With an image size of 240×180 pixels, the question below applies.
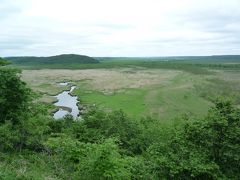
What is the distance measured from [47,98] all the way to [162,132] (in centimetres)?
4457

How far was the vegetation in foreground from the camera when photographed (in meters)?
14.8

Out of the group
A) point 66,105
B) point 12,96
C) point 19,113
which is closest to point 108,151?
A: point 19,113

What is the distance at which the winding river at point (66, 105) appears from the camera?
57.0 m

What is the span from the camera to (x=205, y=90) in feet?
266

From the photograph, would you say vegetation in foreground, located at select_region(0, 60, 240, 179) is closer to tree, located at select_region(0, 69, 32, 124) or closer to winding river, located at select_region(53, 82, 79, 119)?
tree, located at select_region(0, 69, 32, 124)

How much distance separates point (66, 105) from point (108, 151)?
5202 centimetres

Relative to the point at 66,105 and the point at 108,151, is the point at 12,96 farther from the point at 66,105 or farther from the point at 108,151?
the point at 66,105

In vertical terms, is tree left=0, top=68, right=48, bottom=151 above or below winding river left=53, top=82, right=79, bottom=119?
above

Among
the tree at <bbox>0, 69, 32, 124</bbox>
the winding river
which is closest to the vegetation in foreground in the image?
the tree at <bbox>0, 69, 32, 124</bbox>

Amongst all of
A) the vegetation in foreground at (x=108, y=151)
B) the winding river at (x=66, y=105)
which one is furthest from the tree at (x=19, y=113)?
the winding river at (x=66, y=105)

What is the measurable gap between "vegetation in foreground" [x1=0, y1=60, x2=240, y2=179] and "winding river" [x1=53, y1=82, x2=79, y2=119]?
26.2 meters

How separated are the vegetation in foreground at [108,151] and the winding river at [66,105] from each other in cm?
2622

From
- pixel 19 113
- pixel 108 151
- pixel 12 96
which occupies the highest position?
pixel 12 96

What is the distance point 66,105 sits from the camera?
6531 cm
